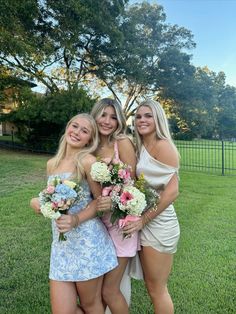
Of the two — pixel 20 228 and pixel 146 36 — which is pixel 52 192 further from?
pixel 146 36

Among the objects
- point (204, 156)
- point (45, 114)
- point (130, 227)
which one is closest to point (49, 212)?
point (130, 227)

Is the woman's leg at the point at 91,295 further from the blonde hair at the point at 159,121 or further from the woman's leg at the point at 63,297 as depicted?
the blonde hair at the point at 159,121

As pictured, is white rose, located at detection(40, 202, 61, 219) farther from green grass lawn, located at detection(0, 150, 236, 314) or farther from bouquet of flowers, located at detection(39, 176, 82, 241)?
green grass lawn, located at detection(0, 150, 236, 314)

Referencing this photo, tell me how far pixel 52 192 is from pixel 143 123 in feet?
2.82

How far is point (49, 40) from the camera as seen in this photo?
16.5 m

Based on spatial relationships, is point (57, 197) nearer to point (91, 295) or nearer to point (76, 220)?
point (76, 220)

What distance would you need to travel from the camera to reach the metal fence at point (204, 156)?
42.1 ft

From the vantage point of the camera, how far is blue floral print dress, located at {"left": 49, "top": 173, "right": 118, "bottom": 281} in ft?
7.00

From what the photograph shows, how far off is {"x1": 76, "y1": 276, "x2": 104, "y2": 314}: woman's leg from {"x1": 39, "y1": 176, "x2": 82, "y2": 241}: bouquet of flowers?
0.55 meters

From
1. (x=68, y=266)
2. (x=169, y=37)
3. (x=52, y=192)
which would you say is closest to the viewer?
(x=52, y=192)

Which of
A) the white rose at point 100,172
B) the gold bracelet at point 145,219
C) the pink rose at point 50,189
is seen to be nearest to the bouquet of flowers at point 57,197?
the pink rose at point 50,189

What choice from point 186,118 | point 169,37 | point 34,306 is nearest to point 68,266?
point 34,306

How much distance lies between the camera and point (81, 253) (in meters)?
2.14

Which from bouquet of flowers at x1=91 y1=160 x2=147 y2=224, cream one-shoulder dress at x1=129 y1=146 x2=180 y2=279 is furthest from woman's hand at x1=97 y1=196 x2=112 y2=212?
cream one-shoulder dress at x1=129 y1=146 x2=180 y2=279
